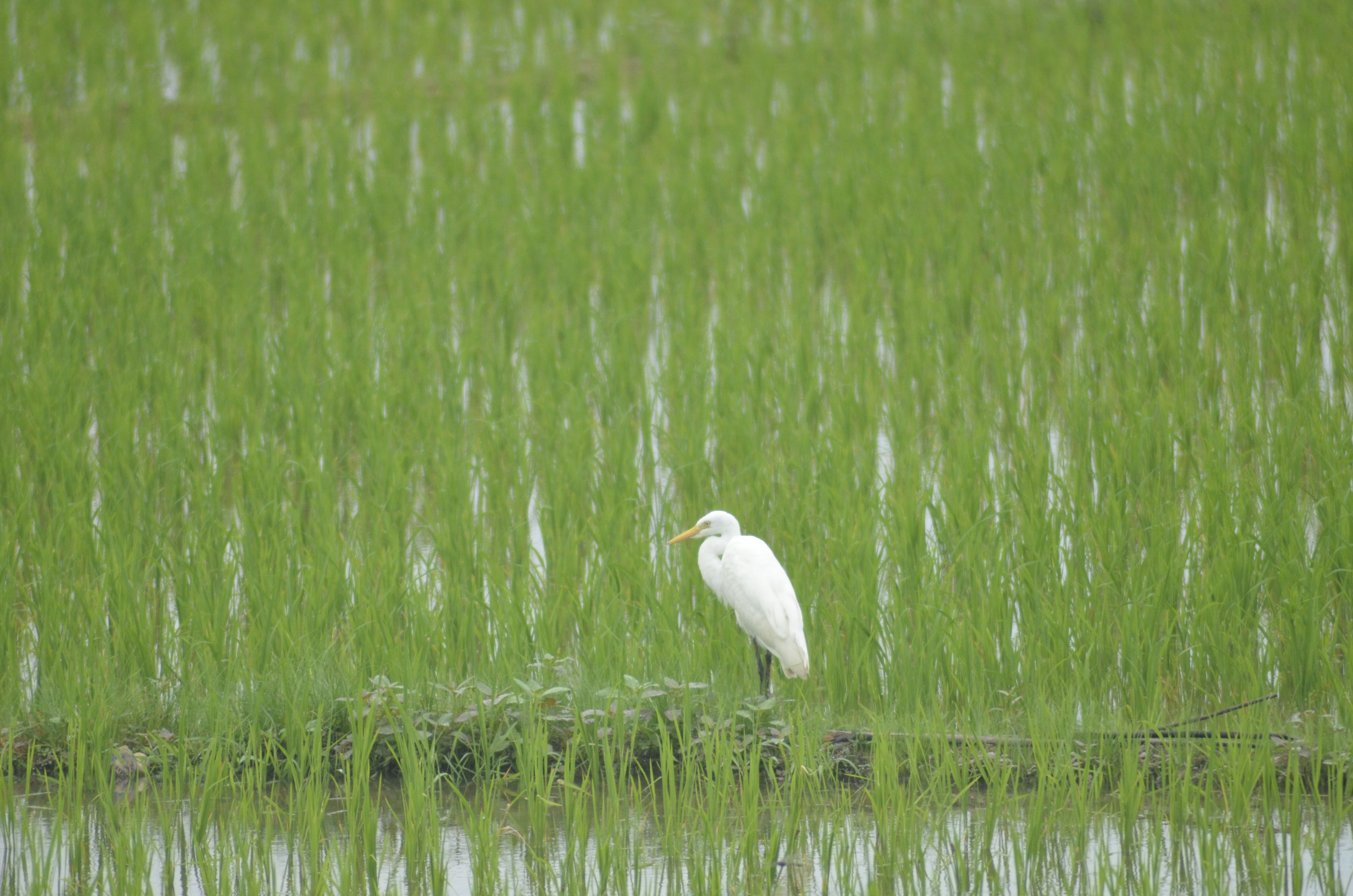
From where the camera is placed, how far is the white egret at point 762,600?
259 cm

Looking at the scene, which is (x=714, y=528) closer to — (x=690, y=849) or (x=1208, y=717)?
(x=690, y=849)

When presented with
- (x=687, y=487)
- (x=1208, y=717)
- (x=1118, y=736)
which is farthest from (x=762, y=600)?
(x=687, y=487)

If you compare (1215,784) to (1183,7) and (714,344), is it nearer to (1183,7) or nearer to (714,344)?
(714,344)

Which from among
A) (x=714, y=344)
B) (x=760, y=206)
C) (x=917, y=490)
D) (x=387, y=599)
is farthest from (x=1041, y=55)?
(x=387, y=599)

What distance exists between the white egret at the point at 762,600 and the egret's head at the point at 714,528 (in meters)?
0.08

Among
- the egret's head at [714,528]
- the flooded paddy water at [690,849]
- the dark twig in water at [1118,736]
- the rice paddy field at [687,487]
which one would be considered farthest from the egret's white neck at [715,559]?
the flooded paddy water at [690,849]

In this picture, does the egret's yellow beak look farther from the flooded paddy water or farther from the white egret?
the flooded paddy water

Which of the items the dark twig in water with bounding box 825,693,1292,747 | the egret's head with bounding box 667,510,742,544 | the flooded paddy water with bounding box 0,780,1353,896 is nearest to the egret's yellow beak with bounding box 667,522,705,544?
the egret's head with bounding box 667,510,742,544

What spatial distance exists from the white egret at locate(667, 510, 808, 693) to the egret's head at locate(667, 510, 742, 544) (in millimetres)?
83

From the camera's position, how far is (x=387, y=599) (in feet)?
10.1

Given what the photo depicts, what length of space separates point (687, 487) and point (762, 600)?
119 cm

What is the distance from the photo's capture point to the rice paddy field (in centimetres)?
232

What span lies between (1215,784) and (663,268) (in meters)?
3.56

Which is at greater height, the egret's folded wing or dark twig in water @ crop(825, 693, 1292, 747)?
the egret's folded wing
